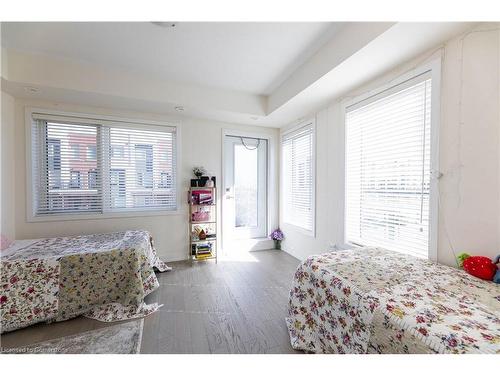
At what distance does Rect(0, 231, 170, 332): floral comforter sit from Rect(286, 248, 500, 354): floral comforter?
4.93 feet

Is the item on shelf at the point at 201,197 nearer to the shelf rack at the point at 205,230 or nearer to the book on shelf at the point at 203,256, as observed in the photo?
the shelf rack at the point at 205,230

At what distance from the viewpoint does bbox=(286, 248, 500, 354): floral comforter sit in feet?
2.78

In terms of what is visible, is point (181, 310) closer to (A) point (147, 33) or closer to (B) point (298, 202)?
(B) point (298, 202)

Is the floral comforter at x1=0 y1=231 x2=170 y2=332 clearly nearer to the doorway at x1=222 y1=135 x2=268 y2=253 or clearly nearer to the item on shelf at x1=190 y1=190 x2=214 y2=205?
the item on shelf at x1=190 y1=190 x2=214 y2=205

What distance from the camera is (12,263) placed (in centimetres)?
173

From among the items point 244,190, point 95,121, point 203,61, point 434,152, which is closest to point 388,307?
point 434,152

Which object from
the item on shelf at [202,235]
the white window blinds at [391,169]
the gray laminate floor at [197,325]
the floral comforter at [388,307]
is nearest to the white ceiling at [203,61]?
the white window blinds at [391,169]

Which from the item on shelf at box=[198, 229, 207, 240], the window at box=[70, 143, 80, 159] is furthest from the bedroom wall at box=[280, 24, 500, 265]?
the window at box=[70, 143, 80, 159]

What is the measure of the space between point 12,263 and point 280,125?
3.67 meters

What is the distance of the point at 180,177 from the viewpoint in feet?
10.7

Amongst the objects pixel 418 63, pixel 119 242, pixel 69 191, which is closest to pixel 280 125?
pixel 418 63

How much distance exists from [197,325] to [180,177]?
2105 mm
